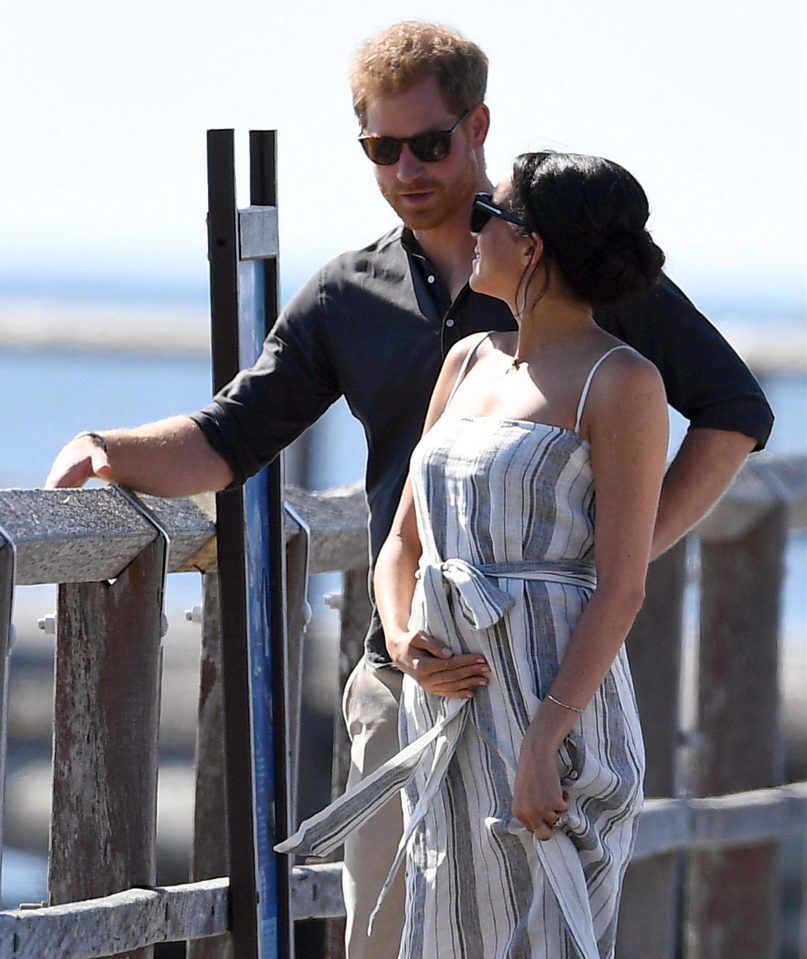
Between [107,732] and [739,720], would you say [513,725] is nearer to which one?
[107,732]

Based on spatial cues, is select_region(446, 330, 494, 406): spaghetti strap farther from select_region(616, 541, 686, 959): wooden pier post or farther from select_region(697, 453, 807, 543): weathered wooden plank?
select_region(697, 453, 807, 543): weathered wooden plank

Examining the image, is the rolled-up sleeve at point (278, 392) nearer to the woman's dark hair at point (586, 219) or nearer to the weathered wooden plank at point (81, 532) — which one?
the weathered wooden plank at point (81, 532)

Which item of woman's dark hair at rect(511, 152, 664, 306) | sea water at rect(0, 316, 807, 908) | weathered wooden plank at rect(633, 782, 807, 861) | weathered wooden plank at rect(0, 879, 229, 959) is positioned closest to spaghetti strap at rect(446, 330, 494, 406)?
woman's dark hair at rect(511, 152, 664, 306)

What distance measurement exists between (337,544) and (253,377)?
1.08ft

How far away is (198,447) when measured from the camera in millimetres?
2900

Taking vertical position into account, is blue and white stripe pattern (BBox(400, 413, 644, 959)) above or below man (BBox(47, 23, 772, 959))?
below

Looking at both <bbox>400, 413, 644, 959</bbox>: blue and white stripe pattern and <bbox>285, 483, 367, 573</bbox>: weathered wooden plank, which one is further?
<bbox>285, 483, 367, 573</bbox>: weathered wooden plank

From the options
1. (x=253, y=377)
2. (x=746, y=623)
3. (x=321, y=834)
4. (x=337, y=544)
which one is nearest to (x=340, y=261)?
(x=253, y=377)

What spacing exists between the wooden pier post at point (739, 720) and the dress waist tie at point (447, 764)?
1.67m

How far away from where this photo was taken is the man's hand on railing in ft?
9.07

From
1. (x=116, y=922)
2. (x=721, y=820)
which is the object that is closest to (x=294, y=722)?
(x=116, y=922)

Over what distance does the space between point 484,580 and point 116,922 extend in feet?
2.36

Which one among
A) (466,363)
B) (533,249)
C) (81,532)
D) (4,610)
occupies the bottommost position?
(4,610)

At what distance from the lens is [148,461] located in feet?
9.39
